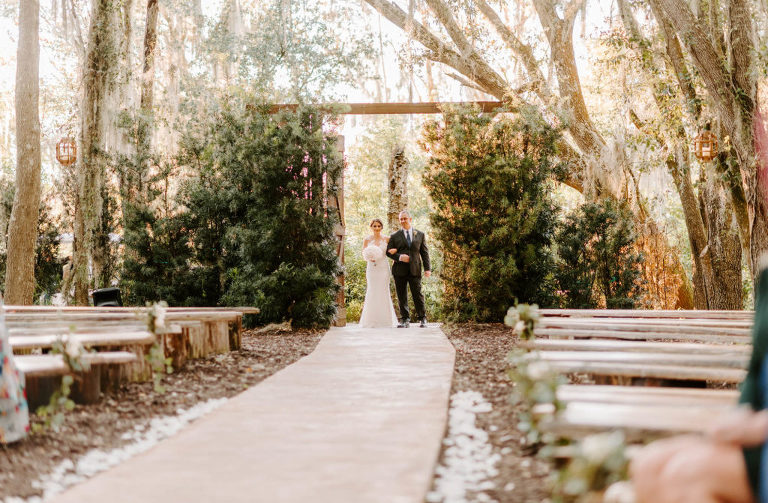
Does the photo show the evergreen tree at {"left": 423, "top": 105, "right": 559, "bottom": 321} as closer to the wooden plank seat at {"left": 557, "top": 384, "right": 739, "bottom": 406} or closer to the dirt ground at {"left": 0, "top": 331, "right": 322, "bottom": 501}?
the dirt ground at {"left": 0, "top": 331, "right": 322, "bottom": 501}

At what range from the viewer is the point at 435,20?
12539 millimetres

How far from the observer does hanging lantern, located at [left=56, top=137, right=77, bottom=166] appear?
10367 millimetres

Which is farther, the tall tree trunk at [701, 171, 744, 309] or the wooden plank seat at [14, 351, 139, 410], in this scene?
the tall tree trunk at [701, 171, 744, 309]

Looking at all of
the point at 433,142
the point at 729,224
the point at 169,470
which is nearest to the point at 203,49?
the point at 433,142

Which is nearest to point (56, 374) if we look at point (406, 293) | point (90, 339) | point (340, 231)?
point (90, 339)

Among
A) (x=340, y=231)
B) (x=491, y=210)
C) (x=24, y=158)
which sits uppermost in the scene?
(x=24, y=158)

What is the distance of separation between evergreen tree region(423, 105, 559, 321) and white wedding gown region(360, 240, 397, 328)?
2.90 feet

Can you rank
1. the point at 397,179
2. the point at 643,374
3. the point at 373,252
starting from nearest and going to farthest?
the point at 643,374 → the point at 373,252 → the point at 397,179

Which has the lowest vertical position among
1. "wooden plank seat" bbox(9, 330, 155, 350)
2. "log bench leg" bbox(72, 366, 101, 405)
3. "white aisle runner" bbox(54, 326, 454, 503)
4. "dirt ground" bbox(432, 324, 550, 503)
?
"dirt ground" bbox(432, 324, 550, 503)

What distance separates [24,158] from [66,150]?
116cm

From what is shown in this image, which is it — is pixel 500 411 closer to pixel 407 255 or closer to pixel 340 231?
pixel 407 255

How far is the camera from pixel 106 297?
364 inches

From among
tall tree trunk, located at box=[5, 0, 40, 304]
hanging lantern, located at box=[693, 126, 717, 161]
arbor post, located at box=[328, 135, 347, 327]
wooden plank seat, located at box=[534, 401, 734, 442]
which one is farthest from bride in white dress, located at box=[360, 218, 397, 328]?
wooden plank seat, located at box=[534, 401, 734, 442]

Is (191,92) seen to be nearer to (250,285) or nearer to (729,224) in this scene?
(250,285)
